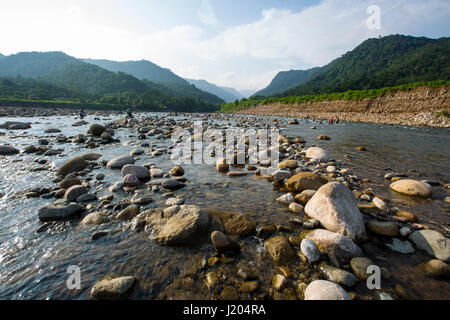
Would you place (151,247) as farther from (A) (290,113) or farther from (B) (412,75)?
(B) (412,75)

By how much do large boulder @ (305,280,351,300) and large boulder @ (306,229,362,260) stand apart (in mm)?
813

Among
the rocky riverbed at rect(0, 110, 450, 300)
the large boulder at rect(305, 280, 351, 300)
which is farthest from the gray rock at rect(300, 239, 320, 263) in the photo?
the large boulder at rect(305, 280, 351, 300)

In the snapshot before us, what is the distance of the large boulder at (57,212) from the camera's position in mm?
4199

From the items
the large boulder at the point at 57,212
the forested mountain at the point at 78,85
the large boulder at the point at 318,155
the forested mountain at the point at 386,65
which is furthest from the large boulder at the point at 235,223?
the forested mountain at the point at 78,85

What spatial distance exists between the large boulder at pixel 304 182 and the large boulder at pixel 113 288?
4.91 metres

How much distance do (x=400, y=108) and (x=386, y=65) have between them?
298 ft

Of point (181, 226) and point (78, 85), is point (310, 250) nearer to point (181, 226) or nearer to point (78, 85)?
point (181, 226)

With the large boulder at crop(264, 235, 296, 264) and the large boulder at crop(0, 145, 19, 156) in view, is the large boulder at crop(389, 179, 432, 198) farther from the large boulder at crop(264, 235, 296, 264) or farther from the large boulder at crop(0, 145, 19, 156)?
the large boulder at crop(0, 145, 19, 156)

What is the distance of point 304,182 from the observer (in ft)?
19.0

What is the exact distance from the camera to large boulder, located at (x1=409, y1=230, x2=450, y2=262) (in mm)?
3092

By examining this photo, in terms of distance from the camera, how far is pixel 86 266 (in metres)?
3.01

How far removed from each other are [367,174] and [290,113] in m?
57.2

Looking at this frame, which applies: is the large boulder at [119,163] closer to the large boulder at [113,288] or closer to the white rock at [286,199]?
the large boulder at [113,288]
